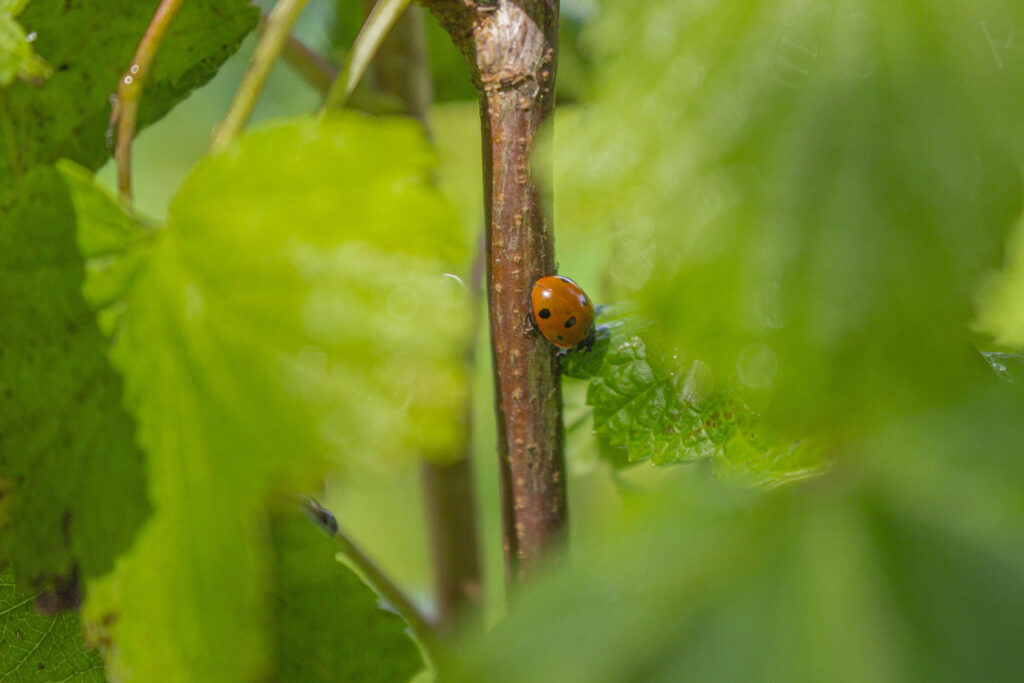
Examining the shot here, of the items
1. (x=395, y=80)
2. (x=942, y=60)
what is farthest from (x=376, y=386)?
(x=395, y=80)

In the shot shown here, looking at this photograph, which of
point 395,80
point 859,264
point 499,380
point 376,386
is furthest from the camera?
point 395,80

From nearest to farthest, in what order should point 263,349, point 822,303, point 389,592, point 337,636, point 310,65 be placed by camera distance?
1. point 822,303
2. point 263,349
3. point 337,636
4. point 389,592
5. point 310,65

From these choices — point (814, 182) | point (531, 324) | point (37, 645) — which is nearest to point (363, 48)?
point (531, 324)

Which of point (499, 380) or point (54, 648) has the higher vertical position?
point (499, 380)

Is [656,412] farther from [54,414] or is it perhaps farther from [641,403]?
[54,414]

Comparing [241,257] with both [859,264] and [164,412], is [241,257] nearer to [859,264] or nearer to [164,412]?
[164,412]

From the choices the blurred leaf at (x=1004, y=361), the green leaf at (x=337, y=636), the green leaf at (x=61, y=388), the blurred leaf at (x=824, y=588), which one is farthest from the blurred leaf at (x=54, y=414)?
the blurred leaf at (x=1004, y=361)
